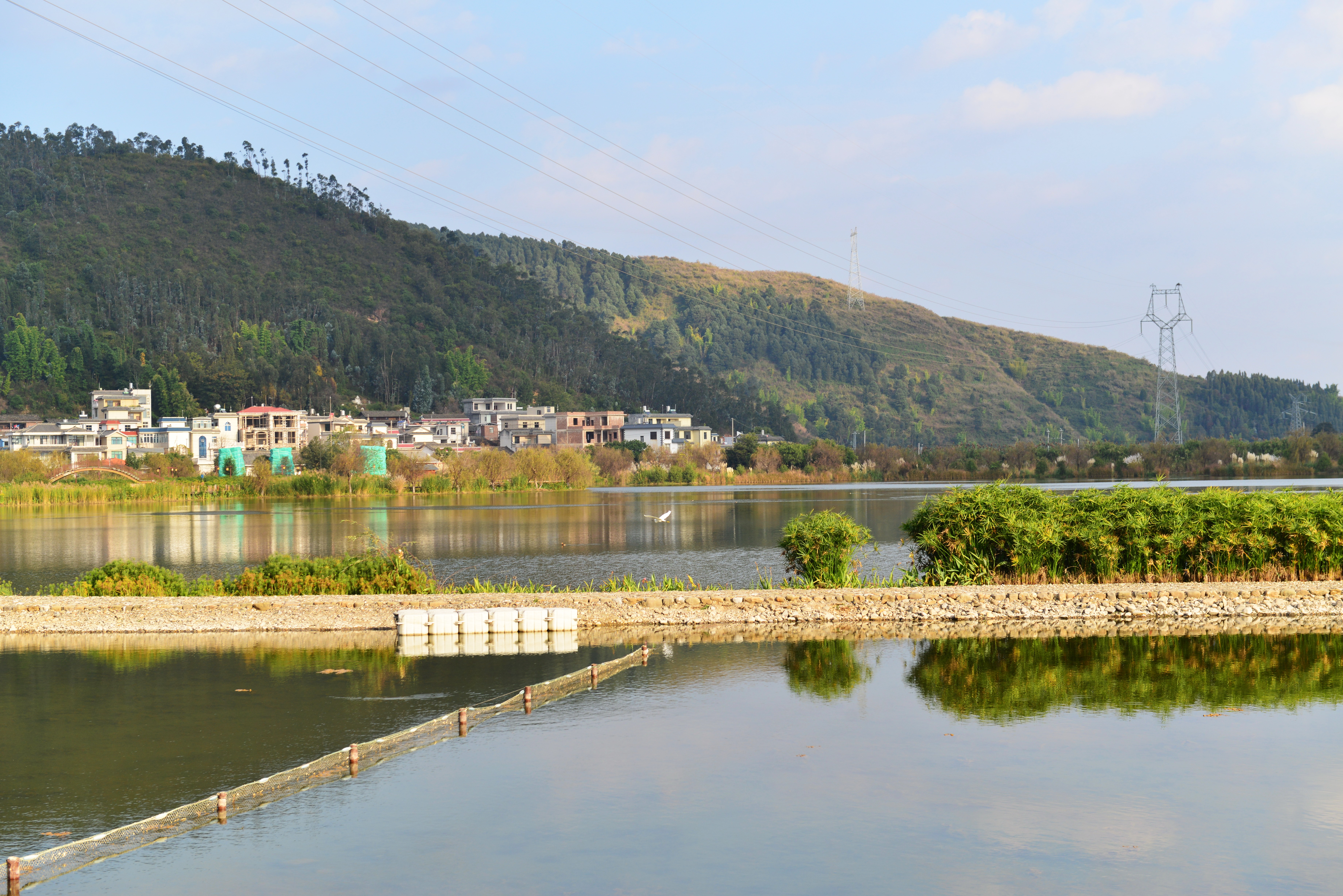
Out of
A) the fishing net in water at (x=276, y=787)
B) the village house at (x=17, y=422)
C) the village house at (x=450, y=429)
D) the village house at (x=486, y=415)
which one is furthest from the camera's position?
the village house at (x=486, y=415)

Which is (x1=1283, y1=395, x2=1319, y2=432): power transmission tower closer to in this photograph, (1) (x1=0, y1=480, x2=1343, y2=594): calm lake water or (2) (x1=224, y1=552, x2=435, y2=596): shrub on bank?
(1) (x1=0, y1=480, x2=1343, y2=594): calm lake water

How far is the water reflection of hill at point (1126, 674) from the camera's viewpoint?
12.0 meters

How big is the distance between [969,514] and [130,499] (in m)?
59.7

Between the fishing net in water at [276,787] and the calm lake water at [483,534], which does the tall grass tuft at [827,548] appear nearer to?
the calm lake water at [483,534]

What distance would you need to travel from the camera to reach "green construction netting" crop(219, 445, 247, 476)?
81.8 metres

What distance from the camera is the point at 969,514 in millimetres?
18250

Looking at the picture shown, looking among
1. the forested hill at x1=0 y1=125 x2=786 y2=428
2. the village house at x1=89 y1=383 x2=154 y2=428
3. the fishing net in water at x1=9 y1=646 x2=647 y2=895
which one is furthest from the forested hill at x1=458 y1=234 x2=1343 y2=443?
the fishing net in water at x1=9 y1=646 x2=647 y2=895

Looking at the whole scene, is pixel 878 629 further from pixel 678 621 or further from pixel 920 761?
pixel 920 761

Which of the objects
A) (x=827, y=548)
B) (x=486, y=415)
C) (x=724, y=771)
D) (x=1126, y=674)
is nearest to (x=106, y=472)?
(x=486, y=415)

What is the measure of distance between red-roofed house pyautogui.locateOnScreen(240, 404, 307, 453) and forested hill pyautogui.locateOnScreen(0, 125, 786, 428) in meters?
14.0

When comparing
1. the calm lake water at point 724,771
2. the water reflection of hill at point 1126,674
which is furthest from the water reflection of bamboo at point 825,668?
the water reflection of hill at point 1126,674

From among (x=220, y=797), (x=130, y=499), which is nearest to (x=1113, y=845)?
(x=220, y=797)

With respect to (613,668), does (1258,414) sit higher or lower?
higher

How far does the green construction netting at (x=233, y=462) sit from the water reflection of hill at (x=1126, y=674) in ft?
238
